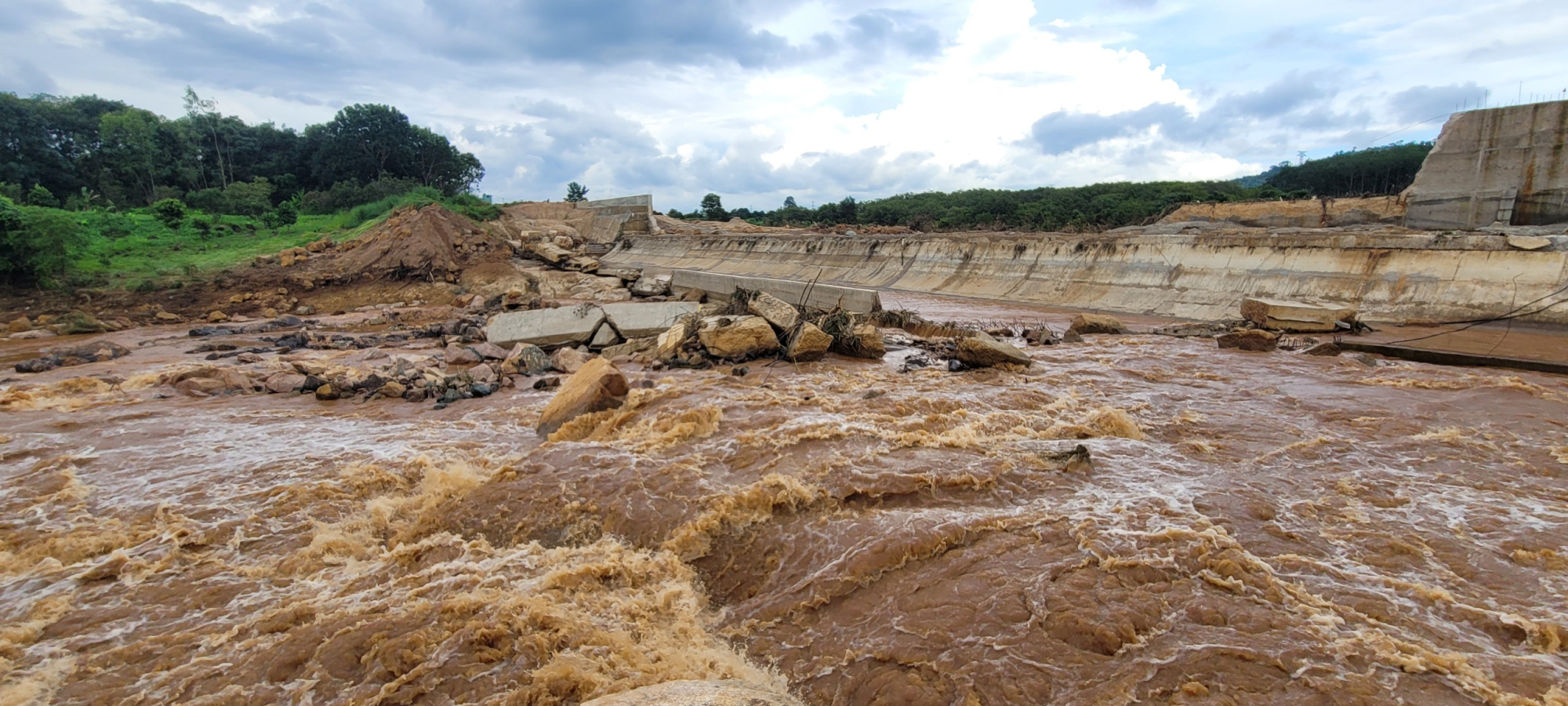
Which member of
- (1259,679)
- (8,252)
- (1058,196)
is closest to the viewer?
(1259,679)

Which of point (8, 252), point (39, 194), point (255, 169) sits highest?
point (255, 169)

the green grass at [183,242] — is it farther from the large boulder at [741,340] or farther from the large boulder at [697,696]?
the large boulder at [697,696]

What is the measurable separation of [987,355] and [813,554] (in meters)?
5.86

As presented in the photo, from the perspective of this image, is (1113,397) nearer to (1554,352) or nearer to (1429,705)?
(1429,705)

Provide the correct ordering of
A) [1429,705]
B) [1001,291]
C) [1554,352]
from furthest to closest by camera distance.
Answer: [1001,291] → [1554,352] → [1429,705]

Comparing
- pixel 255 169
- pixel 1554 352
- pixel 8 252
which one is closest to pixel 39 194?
pixel 8 252

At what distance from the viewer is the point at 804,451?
20.1 feet

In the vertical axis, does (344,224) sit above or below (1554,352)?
above

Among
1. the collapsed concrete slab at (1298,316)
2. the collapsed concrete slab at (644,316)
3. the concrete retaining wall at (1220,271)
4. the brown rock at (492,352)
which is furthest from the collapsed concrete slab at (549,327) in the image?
the concrete retaining wall at (1220,271)

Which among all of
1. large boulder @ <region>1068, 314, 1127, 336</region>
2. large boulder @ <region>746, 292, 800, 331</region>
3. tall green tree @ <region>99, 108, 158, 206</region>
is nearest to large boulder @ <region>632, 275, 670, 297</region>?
large boulder @ <region>746, 292, 800, 331</region>

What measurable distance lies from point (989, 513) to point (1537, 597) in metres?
2.93

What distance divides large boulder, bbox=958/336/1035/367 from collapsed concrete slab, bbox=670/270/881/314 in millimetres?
3373

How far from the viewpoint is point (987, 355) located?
9484mm

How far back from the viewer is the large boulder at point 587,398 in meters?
7.25
